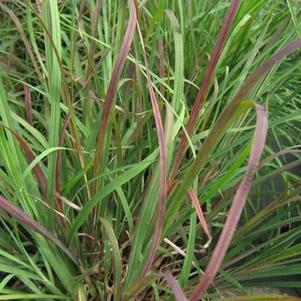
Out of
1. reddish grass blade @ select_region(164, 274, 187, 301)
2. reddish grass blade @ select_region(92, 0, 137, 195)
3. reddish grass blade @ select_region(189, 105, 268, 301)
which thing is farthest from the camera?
reddish grass blade @ select_region(92, 0, 137, 195)

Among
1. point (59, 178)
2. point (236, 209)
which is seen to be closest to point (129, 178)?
point (59, 178)

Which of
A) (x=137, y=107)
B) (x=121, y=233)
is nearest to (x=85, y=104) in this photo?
(x=137, y=107)

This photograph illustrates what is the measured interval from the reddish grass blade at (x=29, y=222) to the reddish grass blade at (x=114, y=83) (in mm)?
115

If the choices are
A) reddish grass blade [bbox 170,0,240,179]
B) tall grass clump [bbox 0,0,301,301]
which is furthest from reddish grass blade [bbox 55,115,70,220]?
reddish grass blade [bbox 170,0,240,179]

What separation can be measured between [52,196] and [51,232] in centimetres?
5

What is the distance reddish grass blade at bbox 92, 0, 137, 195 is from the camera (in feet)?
2.35

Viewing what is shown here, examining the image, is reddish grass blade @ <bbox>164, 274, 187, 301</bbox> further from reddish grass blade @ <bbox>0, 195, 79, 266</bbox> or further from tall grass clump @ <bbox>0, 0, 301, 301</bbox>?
reddish grass blade @ <bbox>0, 195, 79, 266</bbox>

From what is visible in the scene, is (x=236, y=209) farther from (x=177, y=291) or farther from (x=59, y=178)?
(x=59, y=178)

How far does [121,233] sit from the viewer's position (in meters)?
0.97

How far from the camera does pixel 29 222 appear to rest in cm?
79

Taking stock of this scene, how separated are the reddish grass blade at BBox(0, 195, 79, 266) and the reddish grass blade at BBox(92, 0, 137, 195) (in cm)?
12

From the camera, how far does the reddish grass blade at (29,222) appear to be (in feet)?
2.47

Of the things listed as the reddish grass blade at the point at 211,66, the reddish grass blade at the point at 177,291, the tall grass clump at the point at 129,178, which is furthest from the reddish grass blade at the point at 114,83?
the reddish grass blade at the point at 177,291

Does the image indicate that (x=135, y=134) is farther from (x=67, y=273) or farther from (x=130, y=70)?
(x=67, y=273)
